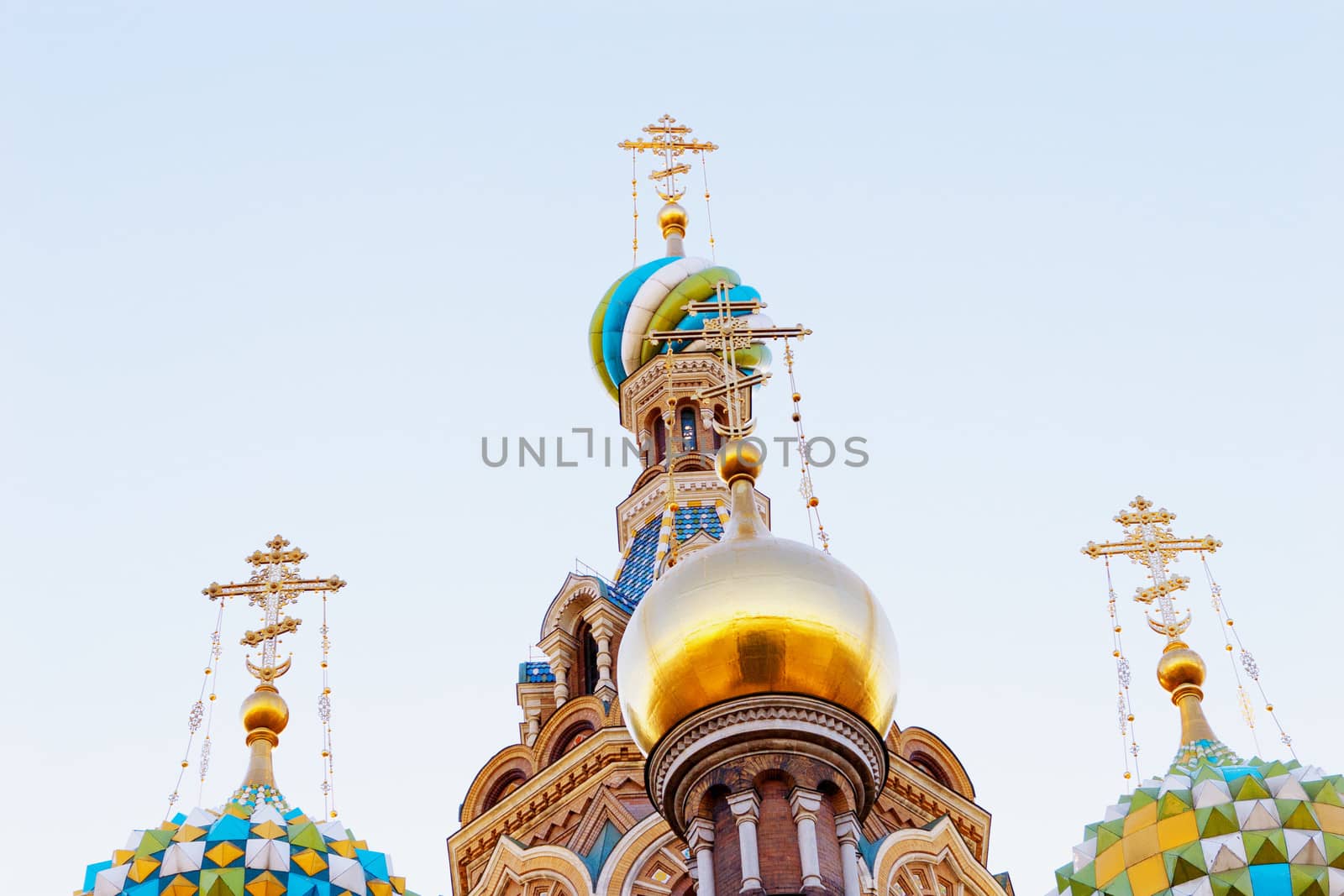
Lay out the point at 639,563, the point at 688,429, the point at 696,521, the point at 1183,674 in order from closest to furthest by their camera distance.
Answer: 1. the point at 1183,674
2. the point at 696,521
3. the point at 639,563
4. the point at 688,429

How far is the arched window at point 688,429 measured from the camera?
88.1 feet

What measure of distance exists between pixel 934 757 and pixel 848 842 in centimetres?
739

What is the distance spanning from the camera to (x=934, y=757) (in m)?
22.0

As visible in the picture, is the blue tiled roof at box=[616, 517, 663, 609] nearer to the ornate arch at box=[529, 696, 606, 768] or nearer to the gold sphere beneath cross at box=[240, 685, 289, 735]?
the ornate arch at box=[529, 696, 606, 768]

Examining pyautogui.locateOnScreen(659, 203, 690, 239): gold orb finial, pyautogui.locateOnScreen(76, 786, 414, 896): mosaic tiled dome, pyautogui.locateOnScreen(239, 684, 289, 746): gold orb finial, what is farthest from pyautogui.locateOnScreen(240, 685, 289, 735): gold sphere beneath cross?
pyautogui.locateOnScreen(659, 203, 690, 239): gold orb finial

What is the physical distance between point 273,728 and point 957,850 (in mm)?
5899

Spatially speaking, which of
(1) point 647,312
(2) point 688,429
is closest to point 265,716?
(2) point 688,429

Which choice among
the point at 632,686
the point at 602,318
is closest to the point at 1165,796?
the point at 632,686

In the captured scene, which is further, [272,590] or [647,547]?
[647,547]

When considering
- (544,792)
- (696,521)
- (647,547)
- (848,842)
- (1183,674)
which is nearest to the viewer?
(848,842)

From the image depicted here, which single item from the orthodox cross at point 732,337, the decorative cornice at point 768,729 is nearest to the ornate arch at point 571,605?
the orthodox cross at point 732,337

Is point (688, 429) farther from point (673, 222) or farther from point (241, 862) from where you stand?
point (241, 862)

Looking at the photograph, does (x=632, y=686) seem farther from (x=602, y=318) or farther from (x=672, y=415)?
(x=602, y=318)

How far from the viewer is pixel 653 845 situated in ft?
67.1
